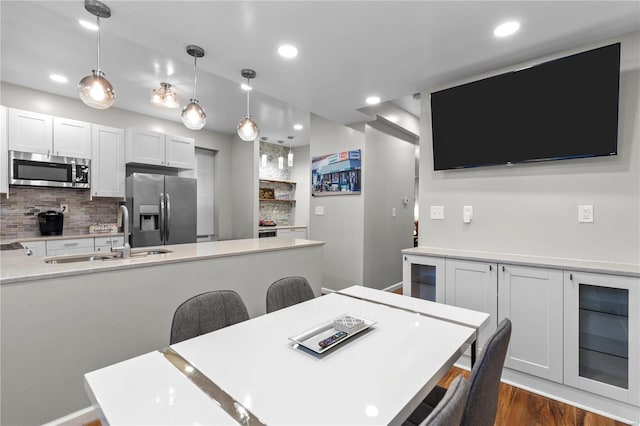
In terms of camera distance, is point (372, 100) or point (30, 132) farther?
point (30, 132)

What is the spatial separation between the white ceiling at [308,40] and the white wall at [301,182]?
347 cm

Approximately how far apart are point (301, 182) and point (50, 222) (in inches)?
178

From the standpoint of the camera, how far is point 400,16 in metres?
1.95

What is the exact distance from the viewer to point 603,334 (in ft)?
6.52

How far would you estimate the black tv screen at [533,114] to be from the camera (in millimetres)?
2141

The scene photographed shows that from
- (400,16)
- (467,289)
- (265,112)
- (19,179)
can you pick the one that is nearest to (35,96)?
(19,179)

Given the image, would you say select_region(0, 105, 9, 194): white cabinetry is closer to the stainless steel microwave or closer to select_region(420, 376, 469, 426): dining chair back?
the stainless steel microwave

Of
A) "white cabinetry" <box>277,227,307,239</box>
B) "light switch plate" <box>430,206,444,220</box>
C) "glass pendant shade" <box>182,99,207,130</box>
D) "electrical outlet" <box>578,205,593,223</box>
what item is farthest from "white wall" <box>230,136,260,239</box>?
"electrical outlet" <box>578,205,593,223</box>

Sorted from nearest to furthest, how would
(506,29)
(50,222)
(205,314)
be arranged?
(205,314) < (506,29) < (50,222)

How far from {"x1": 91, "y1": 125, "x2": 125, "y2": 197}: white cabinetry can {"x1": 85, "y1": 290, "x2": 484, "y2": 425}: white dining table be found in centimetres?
385

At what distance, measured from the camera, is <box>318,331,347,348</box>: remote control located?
1.15 metres

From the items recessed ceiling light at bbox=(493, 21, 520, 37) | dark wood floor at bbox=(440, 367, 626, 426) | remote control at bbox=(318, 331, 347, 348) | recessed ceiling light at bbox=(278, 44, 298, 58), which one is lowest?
dark wood floor at bbox=(440, 367, 626, 426)

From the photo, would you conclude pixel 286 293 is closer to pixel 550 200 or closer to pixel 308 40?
pixel 308 40

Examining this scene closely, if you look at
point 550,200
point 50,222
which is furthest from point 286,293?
point 50,222
